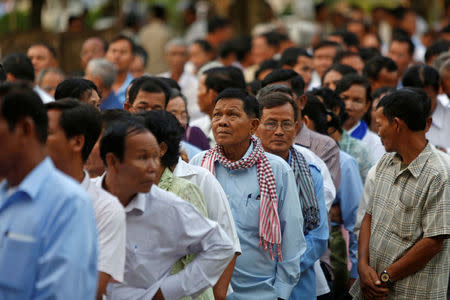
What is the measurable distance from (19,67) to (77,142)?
4.17 m

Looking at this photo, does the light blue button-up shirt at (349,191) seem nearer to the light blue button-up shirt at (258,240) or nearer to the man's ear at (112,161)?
the light blue button-up shirt at (258,240)

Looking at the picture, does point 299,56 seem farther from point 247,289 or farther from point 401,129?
point 247,289

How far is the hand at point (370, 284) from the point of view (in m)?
5.20

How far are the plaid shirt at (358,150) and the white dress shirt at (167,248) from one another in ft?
10.4

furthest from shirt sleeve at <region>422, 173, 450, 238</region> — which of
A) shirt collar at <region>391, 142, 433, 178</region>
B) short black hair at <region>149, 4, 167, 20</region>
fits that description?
short black hair at <region>149, 4, 167, 20</region>

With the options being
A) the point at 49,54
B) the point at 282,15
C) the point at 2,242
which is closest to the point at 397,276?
the point at 2,242

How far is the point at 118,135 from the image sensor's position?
365 centimetres

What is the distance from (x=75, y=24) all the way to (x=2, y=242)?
1470cm

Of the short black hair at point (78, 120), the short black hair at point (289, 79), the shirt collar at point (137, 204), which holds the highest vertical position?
the short black hair at point (78, 120)

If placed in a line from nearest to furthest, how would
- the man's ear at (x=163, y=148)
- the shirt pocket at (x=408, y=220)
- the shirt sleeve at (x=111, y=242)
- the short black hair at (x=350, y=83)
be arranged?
the shirt sleeve at (x=111, y=242) → the man's ear at (x=163, y=148) → the shirt pocket at (x=408, y=220) → the short black hair at (x=350, y=83)

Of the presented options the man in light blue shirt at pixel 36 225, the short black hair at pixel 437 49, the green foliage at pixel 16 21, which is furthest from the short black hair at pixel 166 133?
the green foliage at pixel 16 21

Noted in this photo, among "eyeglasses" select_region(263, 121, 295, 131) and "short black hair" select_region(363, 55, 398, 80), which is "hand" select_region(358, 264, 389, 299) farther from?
"short black hair" select_region(363, 55, 398, 80)

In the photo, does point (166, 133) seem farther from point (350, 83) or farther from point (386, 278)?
point (350, 83)

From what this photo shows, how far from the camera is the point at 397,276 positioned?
5.13 metres
